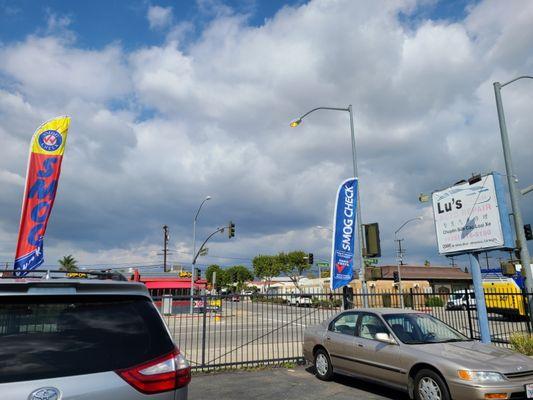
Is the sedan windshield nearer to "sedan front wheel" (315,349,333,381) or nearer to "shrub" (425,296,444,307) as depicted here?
"sedan front wheel" (315,349,333,381)

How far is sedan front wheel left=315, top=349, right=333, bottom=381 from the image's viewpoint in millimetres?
8727

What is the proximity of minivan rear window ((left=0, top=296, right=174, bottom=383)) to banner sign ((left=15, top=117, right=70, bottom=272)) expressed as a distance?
9318 millimetres

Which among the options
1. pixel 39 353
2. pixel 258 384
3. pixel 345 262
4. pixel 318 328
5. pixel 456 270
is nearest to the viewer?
pixel 39 353

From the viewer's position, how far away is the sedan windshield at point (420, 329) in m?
7.45

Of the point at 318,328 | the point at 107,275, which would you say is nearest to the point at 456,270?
the point at 318,328

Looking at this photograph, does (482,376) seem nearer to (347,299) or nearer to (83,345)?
(83,345)

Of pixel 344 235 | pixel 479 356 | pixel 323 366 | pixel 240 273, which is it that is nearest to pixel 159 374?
pixel 479 356

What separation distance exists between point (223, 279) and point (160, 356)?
107 m

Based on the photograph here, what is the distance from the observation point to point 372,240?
1417cm

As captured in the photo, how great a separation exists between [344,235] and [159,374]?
1177cm

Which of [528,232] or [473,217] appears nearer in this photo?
[473,217]

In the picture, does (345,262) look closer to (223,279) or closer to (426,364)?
(426,364)

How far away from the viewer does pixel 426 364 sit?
6617 mm

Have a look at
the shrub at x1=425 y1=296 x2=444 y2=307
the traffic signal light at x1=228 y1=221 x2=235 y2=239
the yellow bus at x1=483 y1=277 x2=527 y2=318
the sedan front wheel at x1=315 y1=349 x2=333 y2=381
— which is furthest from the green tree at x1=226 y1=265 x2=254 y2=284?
the sedan front wheel at x1=315 y1=349 x2=333 y2=381
